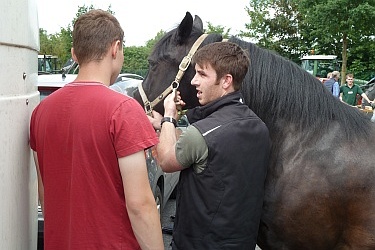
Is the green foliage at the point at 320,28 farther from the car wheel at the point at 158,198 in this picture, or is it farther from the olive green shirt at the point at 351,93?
the car wheel at the point at 158,198

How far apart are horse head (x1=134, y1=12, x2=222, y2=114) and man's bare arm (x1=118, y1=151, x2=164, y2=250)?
115 centimetres

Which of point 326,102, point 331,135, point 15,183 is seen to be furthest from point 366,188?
point 15,183

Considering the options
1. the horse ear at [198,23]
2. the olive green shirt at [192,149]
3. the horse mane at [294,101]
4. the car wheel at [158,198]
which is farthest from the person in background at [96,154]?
the car wheel at [158,198]

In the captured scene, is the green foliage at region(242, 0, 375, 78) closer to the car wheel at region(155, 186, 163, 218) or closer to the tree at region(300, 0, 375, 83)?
the tree at region(300, 0, 375, 83)

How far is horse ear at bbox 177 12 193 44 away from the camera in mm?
2785

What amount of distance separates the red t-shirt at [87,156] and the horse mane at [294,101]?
1.02m

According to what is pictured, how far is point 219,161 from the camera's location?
2143 mm

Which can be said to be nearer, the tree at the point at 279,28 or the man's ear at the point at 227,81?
the man's ear at the point at 227,81

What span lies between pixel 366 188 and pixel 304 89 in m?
0.65

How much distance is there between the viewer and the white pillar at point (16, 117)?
1.64 meters

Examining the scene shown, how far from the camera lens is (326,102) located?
8.59ft

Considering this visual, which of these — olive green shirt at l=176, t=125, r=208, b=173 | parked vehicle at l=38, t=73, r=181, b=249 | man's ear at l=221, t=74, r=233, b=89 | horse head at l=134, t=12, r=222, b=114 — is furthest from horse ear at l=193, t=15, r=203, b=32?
parked vehicle at l=38, t=73, r=181, b=249

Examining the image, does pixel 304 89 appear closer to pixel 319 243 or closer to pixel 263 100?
pixel 263 100

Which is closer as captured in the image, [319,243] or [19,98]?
[19,98]
